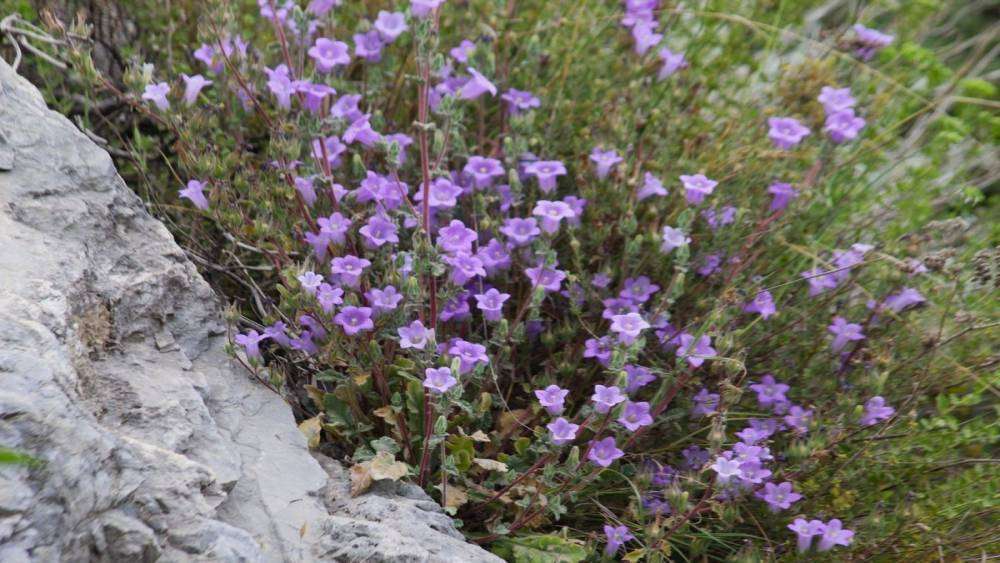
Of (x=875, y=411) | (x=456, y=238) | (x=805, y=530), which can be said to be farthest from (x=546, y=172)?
(x=805, y=530)

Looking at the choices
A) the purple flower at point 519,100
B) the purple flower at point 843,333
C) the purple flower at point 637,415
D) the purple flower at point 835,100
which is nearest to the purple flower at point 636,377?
the purple flower at point 637,415

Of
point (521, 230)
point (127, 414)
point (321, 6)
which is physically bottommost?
point (521, 230)

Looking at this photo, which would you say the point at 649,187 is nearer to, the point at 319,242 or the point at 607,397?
the point at 607,397

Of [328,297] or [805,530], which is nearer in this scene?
[328,297]

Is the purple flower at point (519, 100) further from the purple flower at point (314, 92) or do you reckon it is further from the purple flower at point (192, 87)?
the purple flower at point (192, 87)

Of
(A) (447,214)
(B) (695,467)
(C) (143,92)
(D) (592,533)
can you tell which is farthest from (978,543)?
(C) (143,92)

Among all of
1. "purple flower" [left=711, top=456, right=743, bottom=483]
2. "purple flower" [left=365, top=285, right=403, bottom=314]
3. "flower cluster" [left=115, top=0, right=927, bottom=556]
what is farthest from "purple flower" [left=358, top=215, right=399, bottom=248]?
"purple flower" [left=711, top=456, right=743, bottom=483]
